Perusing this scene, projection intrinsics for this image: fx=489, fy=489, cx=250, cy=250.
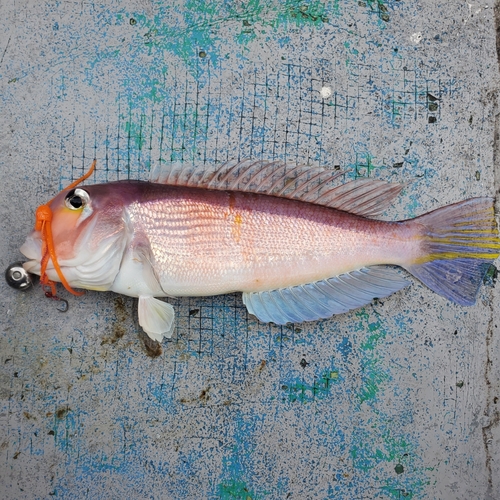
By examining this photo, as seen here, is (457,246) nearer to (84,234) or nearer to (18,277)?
→ (84,234)

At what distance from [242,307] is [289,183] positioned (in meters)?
0.66

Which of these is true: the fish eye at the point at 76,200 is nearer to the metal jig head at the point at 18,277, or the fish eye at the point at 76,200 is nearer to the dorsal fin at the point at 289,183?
the dorsal fin at the point at 289,183

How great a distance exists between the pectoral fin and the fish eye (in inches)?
19.1

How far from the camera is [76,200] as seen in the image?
6.81 feet

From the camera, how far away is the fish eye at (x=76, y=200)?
2072 millimetres

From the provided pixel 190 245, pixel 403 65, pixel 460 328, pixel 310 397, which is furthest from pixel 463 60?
pixel 310 397

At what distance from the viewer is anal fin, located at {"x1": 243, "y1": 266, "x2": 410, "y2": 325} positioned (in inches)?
90.0

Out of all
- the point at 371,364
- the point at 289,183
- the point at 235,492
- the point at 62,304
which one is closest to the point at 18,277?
the point at 62,304

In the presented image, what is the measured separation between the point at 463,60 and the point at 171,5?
1555mm

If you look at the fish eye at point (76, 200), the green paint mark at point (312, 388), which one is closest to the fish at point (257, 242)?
the fish eye at point (76, 200)

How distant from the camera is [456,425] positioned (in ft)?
8.09

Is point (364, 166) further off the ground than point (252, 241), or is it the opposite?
point (364, 166)

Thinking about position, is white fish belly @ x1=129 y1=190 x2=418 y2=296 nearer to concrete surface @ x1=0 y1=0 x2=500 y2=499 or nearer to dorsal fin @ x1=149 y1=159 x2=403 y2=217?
dorsal fin @ x1=149 y1=159 x2=403 y2=217

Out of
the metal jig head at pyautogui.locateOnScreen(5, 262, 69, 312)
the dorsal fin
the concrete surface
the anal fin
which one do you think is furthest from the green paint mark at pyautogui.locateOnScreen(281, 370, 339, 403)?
the metal jig head at pyautogui.locateOnScreen(5, 262, 69, 312)
